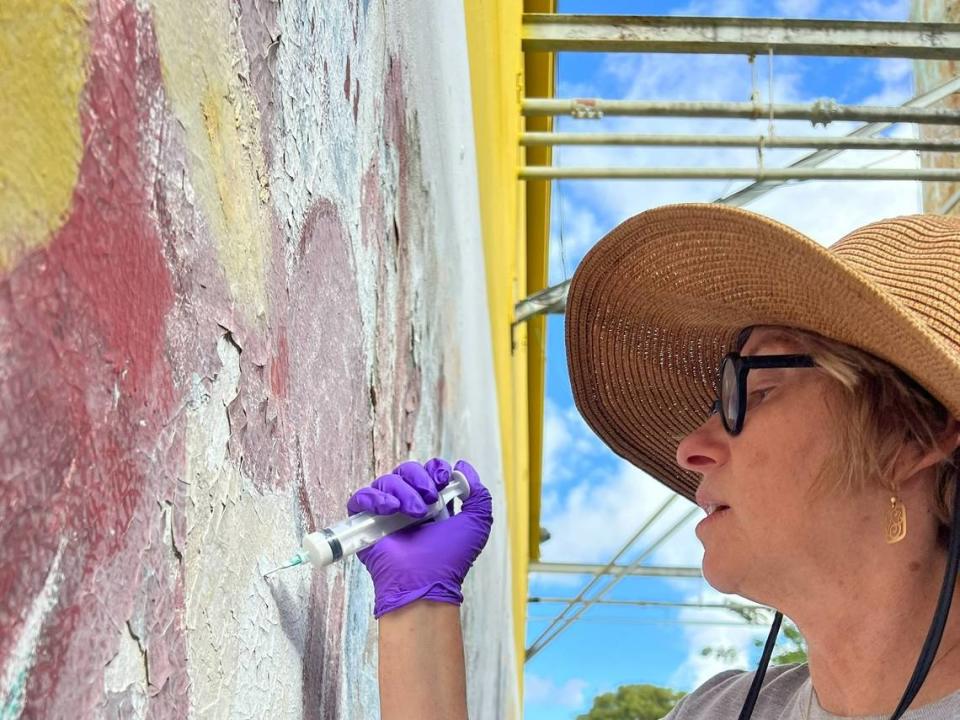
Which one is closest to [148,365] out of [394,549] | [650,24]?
[394,549]

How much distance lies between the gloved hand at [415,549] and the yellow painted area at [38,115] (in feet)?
2.13

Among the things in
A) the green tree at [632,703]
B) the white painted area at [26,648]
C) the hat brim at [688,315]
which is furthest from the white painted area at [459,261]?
the green tree at [632,703]

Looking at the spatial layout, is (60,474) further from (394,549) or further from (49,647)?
(394,549)

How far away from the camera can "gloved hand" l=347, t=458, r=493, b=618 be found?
3.57 ft

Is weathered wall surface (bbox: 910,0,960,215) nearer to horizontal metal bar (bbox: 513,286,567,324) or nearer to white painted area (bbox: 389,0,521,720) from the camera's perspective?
horizontal metal bar (bbox: 513,286,567,324)

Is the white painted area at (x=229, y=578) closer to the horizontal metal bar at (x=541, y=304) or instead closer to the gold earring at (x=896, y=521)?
the gold earring at (x=896, y=521)

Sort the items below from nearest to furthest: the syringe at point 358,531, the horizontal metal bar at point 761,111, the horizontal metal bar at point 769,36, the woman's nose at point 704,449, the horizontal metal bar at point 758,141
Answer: the syringe at point 358,531, the woman's nose at point 704,449, the horizontal metal bar at point 769,36, the horizontal metal bar at point 761,111, the horizontal metal bar at point 758,141

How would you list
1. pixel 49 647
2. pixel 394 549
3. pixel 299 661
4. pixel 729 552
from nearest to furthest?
pixel 49 647 < pixel 299 661 < pixel 394 549 < pixel 729 552

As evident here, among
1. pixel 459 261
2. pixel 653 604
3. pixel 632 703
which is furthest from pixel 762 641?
pixel 459 261

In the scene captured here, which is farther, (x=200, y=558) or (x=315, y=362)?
(x=315, y=362)

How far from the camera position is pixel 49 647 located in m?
0.44

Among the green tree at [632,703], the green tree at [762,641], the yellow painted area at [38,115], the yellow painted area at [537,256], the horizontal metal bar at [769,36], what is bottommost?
the green tree at [632,703]

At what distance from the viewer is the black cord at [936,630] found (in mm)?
1104

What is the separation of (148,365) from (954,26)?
4181 mm
